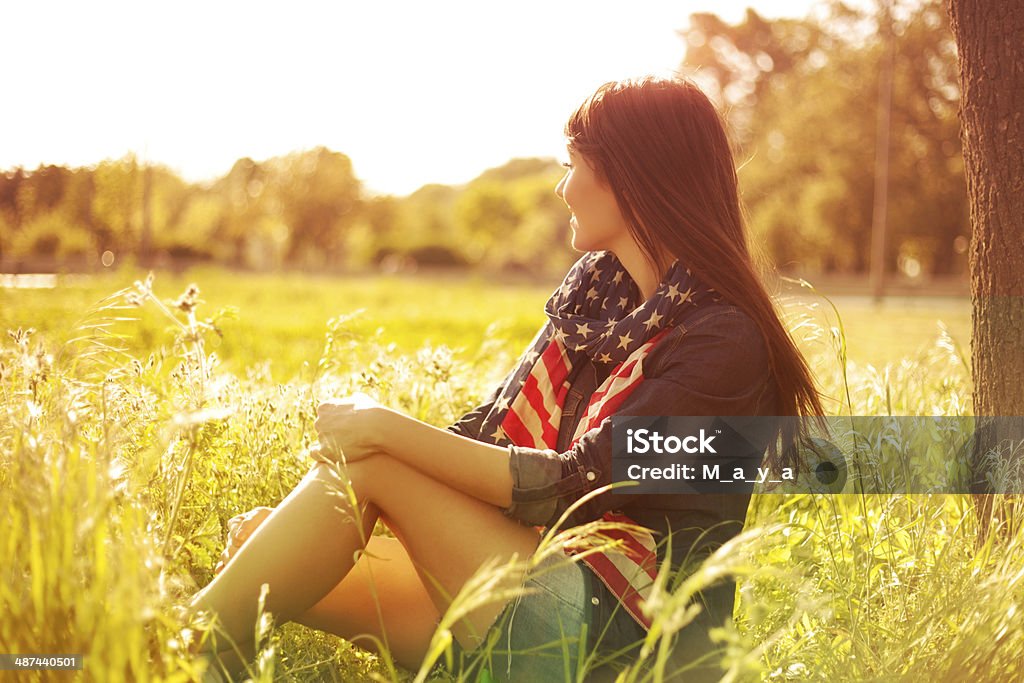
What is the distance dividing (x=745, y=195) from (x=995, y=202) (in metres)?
27.1

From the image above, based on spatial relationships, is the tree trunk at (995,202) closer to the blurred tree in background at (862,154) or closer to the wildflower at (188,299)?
the wildflower at (188,299)

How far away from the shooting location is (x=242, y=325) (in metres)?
10.0

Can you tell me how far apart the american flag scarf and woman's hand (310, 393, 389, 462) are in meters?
0.52

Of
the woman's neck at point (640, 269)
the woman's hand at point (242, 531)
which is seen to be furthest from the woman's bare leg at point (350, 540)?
the woman's neck at point (640, 269)

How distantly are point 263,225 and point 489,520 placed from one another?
5326 cm

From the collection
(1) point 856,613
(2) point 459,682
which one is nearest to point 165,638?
(2) point 459,682

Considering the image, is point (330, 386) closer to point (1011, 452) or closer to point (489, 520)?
point (489, 520)

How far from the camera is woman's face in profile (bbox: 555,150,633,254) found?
7.80 ft

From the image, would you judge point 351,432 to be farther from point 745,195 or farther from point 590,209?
point 745,195

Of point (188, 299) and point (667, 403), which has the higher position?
point (188, 299)

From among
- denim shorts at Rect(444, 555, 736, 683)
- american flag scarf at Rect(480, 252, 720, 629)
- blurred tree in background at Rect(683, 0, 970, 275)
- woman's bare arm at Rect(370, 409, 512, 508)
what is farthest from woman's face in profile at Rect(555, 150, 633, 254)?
blurred tree in background at Rect(683, 0, 970, 275)

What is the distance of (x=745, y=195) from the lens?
2905 cm

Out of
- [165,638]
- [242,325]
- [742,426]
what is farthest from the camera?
[242,325]

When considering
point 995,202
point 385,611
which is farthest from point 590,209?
point 995,202
